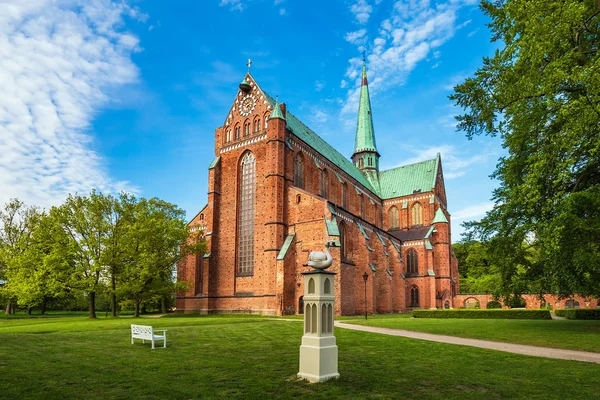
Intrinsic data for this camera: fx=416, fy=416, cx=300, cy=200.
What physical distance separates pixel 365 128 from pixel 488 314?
117ft

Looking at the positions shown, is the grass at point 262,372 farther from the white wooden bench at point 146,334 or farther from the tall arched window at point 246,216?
the tall arched window at point 246,216

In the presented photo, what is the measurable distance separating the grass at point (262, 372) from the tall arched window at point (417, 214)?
42957 millimetres

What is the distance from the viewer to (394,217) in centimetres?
5769

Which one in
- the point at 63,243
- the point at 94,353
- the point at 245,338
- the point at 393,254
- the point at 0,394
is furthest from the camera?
the point at 393,254

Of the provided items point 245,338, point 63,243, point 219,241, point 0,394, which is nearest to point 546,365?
point 245,338

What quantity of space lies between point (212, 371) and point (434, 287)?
136 feet

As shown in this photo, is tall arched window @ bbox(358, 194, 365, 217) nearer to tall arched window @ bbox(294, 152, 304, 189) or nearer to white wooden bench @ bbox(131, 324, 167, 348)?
tall arched window @ bbox(294, 152, 304, 189)

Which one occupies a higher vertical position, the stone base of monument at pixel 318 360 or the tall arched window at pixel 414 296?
the stone base of monument at pixel 318 360

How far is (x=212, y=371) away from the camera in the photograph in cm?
923

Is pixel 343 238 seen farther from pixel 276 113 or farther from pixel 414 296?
pixel 414 296

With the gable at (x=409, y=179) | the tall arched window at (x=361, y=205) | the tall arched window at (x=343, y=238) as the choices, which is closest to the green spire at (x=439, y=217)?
the gable at (x=409, y=179)

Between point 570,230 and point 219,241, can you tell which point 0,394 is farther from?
point 219,241

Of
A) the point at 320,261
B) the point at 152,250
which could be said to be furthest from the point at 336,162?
the point at 320,261

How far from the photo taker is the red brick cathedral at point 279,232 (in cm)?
3344
